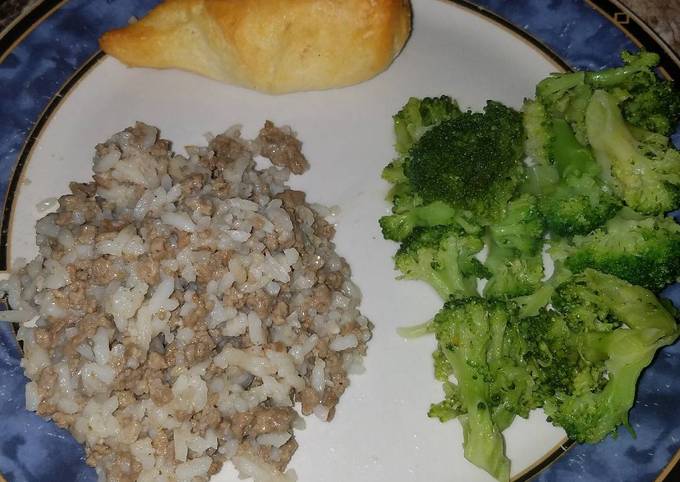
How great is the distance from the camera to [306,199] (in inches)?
145

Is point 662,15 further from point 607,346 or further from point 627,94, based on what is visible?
point 607,346

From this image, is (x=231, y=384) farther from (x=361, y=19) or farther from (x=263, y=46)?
(x=361, y=19)

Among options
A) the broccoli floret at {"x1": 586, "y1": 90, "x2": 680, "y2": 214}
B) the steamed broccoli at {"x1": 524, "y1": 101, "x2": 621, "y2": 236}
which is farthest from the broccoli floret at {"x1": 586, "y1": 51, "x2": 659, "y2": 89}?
the steamed broccoli at {"x1": 524, "y1": 101, "x2": 621, "y2": 236}

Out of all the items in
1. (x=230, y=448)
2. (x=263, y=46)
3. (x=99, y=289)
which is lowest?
(x=230, y=448)

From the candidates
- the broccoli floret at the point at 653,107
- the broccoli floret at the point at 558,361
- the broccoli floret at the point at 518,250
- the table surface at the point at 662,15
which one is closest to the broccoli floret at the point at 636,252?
the broccoli floret at the point at 518,250

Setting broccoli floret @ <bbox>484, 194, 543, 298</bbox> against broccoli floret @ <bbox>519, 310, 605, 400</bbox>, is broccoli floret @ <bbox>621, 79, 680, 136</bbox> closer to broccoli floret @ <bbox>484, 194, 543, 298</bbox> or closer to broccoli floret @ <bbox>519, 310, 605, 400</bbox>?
broccoli floret @ <bbox>484, 194, 543, 298</bbox>

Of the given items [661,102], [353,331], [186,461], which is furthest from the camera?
[661,102]

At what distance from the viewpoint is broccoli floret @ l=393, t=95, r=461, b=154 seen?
362 centimetres

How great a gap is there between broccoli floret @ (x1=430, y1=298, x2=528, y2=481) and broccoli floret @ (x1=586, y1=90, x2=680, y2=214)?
85 cm

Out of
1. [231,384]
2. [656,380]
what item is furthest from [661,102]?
[231,384]

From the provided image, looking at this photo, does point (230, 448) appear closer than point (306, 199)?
Yes

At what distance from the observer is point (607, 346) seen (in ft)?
10.2

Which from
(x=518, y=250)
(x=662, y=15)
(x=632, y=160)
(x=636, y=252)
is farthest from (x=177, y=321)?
(x=662, y=15)

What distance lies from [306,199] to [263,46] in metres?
0.82
